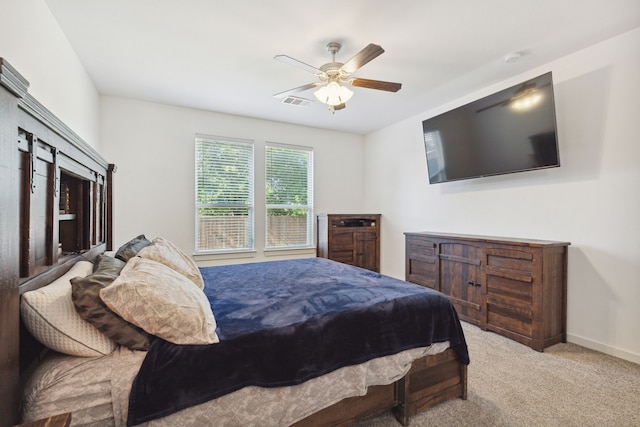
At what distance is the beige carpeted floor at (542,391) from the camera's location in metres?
1.77

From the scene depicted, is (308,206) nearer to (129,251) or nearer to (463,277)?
(463,277)

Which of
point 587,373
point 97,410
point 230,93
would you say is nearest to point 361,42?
point 230,93

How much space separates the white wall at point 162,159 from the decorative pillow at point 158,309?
2.94m

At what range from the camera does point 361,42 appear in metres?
2.55

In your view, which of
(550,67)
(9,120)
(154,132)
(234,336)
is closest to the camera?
(9,120)

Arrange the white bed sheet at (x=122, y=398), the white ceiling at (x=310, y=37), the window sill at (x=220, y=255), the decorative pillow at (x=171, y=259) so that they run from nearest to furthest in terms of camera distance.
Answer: the white bed sheet at (x=122, y=398) < the decorative pillow at (x=171, y=259) < the white ceiling at (x=310, y=37) < the window sill at (x=220, y=255)

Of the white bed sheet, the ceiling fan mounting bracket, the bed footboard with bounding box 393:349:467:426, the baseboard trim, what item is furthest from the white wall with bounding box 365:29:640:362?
the white bed sheet

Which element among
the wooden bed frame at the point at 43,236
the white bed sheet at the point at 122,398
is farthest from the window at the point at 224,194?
the white bed sheet at the point at 122,398

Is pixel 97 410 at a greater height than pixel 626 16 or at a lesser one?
lesser

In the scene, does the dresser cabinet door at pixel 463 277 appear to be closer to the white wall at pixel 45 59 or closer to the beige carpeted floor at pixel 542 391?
the beige carpeted floor at pixel 542 391

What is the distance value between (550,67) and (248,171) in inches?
156

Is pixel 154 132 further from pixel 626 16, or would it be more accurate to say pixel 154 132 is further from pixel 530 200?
pixel 626 16

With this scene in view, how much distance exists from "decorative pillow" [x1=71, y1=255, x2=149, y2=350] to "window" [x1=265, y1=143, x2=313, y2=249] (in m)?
3.52

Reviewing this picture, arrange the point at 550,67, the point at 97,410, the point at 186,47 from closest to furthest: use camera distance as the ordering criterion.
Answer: the point at 97,410 < the point at 186,47 < the point at 550,67
